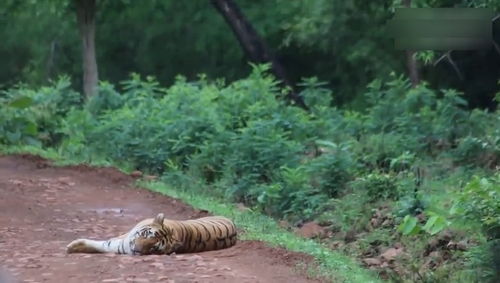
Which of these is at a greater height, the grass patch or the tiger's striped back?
the tiger's striped back

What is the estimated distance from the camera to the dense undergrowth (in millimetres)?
10805

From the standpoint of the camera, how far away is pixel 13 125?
18719 mm

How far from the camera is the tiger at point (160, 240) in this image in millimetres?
8680

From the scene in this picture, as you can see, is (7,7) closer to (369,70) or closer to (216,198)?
A: (369,70)

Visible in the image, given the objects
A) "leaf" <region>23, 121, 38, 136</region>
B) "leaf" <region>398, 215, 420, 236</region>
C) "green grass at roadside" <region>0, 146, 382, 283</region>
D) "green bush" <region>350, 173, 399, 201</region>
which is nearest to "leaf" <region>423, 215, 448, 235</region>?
"leaf" <region>398, 215, 420, 236</region>

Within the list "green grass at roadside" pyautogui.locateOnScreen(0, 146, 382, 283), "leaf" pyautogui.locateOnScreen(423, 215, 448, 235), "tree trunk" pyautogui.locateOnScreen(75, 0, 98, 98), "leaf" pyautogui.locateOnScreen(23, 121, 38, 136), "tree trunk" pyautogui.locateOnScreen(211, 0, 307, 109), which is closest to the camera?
"leaf" pyautogui.locateOnScreen(423, 215, 448, 235)

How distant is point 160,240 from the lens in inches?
342

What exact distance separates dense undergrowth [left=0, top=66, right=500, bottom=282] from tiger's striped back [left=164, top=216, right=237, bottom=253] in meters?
1.70

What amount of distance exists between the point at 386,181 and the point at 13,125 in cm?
807

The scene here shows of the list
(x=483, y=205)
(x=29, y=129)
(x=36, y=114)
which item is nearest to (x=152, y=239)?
(x=483, y=205)

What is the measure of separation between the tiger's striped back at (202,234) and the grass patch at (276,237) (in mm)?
556

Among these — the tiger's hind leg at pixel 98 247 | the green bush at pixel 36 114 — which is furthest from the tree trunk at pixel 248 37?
the tiger's hind leg at pixel 98 247

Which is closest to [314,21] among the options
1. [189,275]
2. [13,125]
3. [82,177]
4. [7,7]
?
[7,7]

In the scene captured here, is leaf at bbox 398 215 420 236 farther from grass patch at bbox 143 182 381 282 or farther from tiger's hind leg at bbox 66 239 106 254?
tiger's hind leg at bbox 66 239 106 254
